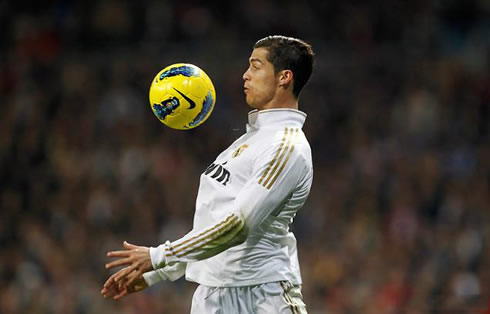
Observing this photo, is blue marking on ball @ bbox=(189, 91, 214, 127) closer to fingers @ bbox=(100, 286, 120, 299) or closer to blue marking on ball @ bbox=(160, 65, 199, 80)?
blue marking on ball @ bbox=(160, 65, 199, 80)

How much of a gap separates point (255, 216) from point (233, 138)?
6.73m

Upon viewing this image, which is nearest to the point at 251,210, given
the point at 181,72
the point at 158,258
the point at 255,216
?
the point at 255,216

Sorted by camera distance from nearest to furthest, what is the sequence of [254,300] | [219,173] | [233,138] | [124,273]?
[124,273]
[254,300]
[219,173]
[233,138]

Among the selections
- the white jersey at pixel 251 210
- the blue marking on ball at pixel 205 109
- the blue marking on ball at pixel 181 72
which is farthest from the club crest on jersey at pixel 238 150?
the blue marking on ball at pixel 181 72

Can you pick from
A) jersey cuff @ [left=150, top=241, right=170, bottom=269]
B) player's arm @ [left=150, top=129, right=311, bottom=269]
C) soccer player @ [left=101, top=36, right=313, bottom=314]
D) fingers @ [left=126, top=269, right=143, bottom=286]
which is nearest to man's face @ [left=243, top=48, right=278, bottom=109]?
soccer player @ [left=101, top=36, right=313, bottom=314]

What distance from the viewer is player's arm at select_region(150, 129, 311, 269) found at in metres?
3.42

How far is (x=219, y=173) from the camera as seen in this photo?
3.74m

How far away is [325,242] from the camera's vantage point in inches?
346

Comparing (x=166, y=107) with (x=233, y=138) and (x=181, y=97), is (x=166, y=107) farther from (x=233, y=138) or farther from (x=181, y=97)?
(x=233, y=138)

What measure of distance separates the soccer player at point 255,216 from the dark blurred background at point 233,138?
136 inches

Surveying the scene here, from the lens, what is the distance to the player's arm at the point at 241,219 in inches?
134

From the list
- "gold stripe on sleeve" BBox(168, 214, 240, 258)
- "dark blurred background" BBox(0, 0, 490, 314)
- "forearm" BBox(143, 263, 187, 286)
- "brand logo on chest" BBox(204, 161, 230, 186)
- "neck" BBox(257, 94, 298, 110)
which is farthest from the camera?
"dark blurred background" BBox(0, 0, 490, 314)

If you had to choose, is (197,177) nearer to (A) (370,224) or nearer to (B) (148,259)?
(A) (370,224)

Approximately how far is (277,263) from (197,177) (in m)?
6.16
